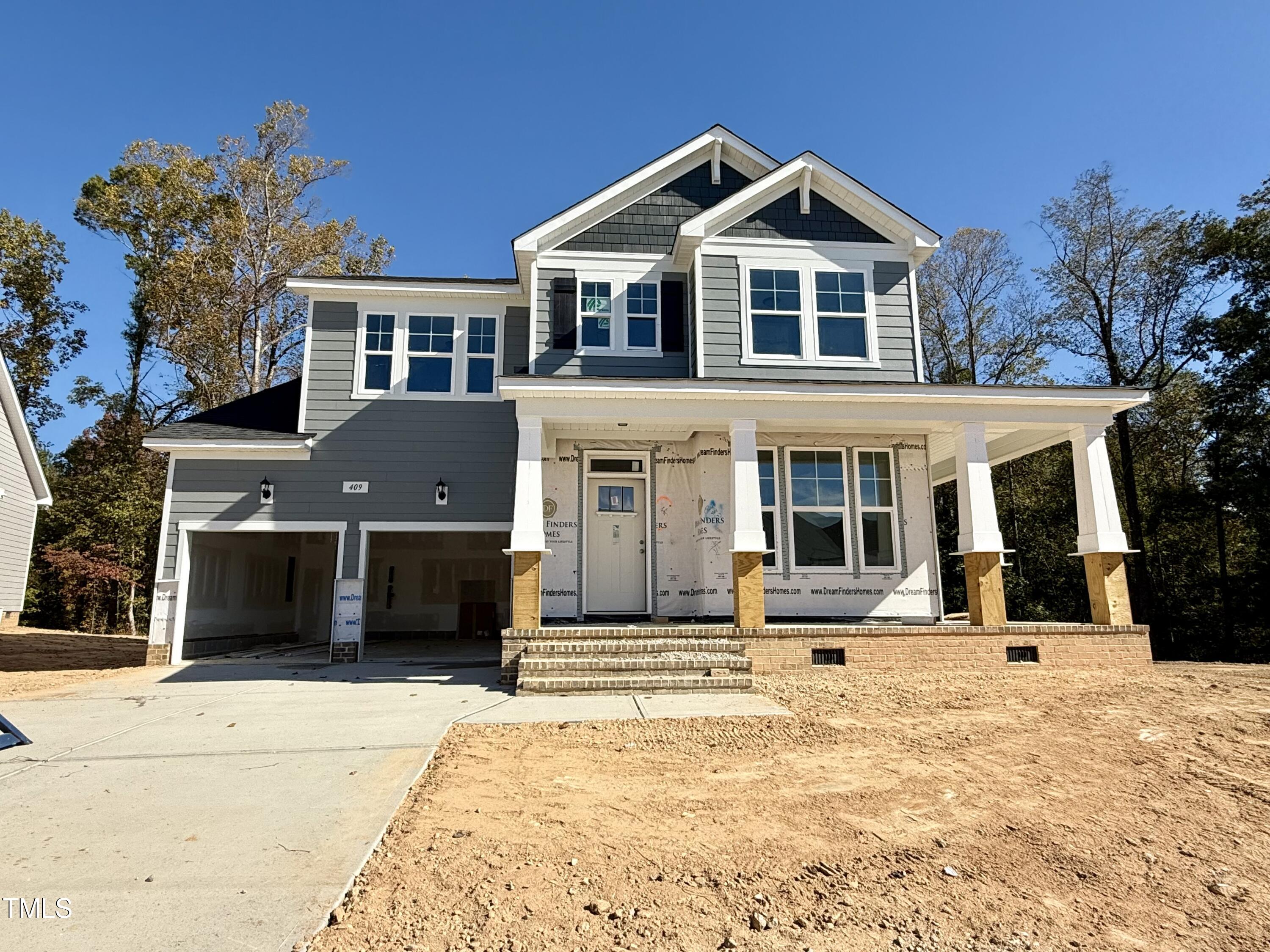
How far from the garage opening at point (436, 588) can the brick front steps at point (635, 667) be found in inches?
309

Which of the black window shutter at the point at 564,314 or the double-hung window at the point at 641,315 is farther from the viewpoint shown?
the double-hung window at the point at 641,315

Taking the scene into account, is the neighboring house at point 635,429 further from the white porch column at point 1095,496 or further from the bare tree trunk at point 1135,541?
the bare tree trunk at point 1135,541

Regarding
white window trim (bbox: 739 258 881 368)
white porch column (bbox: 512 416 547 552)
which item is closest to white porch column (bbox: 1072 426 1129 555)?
white window trim (bbox: 739 258 881 368)

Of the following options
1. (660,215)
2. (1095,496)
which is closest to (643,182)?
(660,215)

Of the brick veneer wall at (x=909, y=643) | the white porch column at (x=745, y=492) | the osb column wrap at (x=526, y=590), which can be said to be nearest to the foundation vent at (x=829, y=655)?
the brick veneer wall at (x=909, y=643)

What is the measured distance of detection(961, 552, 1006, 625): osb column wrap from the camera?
9.38m

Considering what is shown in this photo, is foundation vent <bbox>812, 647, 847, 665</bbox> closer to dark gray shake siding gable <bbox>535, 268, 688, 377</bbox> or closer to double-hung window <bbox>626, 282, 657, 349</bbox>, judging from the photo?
dark gray shake siding gable <bbox>535, 268, 688, 377</bbox>

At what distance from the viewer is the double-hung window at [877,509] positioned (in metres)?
11.2

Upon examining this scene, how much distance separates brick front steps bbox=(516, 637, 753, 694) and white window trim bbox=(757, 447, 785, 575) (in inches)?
97.8

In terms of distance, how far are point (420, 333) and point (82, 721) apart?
7.32 meters

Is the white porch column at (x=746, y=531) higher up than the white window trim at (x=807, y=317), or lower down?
lower down

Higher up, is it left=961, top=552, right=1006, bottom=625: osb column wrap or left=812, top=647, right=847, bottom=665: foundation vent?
left=961, top=552, right=1006, bottom=625: osb column wrap

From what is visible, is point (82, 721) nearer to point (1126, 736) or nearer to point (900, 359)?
point (1126, 736)

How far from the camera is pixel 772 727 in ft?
19.7
